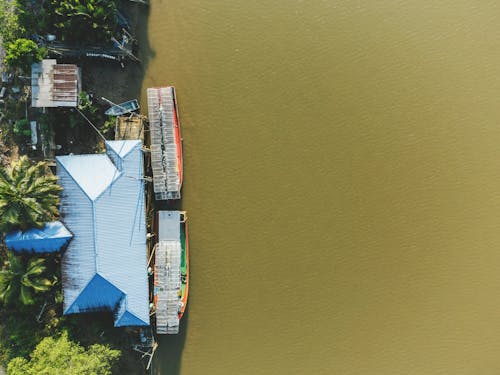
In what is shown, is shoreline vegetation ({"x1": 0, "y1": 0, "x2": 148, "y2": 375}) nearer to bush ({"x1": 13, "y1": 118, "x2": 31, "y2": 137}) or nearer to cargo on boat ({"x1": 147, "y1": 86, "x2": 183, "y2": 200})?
bush ({"x1": 13, "y1": 118, "x2": 31, "y2": 137})

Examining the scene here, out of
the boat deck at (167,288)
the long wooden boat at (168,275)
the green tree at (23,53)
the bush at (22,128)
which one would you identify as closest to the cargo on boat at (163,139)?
the long wooden boat at (168,275)

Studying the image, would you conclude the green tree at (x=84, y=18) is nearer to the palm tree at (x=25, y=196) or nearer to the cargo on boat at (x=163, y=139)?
the cargo on boat at (x=163, y=139)

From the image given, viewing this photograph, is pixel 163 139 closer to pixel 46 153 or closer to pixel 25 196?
pixel 46 153

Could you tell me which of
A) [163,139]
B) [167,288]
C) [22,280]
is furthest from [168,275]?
[163,139]

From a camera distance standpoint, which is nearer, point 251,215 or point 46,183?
point 46,183

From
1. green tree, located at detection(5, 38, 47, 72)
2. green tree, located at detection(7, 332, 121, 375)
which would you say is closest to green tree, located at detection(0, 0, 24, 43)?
green tree, located at detection(5, 38, 47, 72)

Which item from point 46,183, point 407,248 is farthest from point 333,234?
point 46,183

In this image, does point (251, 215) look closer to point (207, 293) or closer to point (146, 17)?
point (207, 293)
